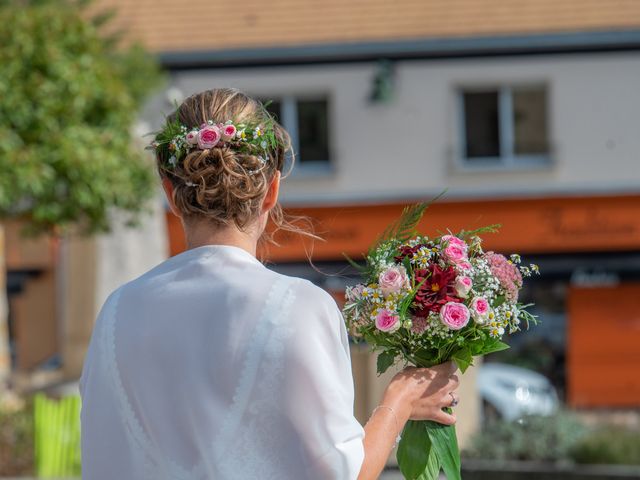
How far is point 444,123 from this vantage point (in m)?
21.1

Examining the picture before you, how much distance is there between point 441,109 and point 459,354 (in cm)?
1852

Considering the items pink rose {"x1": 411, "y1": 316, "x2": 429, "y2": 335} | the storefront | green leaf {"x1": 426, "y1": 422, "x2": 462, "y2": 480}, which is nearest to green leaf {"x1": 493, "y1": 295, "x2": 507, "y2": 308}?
pink rose {"x1": 411, "y1": 316, "x2": 429, "y2": 335}

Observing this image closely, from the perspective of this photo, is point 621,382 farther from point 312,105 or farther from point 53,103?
point 53,103

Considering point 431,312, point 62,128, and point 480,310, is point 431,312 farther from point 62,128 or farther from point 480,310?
point 62,128

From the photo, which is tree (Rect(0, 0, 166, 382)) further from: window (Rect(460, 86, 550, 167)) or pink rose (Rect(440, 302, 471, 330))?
window (Rect(460, 86, 550, 167))

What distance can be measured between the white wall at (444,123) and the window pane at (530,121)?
255 mm

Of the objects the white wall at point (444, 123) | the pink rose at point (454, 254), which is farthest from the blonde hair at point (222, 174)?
the white wall at point (444, 123)

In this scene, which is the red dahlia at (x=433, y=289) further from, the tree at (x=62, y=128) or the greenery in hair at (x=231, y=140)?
the tree at (x=62, y=128)

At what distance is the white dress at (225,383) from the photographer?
2.19 metres

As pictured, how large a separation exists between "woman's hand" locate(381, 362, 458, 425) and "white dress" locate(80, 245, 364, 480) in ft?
0.89

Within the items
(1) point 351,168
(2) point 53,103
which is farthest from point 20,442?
(1) point 351,168

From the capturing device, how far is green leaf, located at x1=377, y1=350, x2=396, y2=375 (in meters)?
2.95

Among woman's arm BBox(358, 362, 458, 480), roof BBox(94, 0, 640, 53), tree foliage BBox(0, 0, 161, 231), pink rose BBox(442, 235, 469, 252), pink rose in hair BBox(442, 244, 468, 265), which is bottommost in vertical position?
woman's arm BBox(358, 362, 458, 480)

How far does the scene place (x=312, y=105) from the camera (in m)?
21.5
